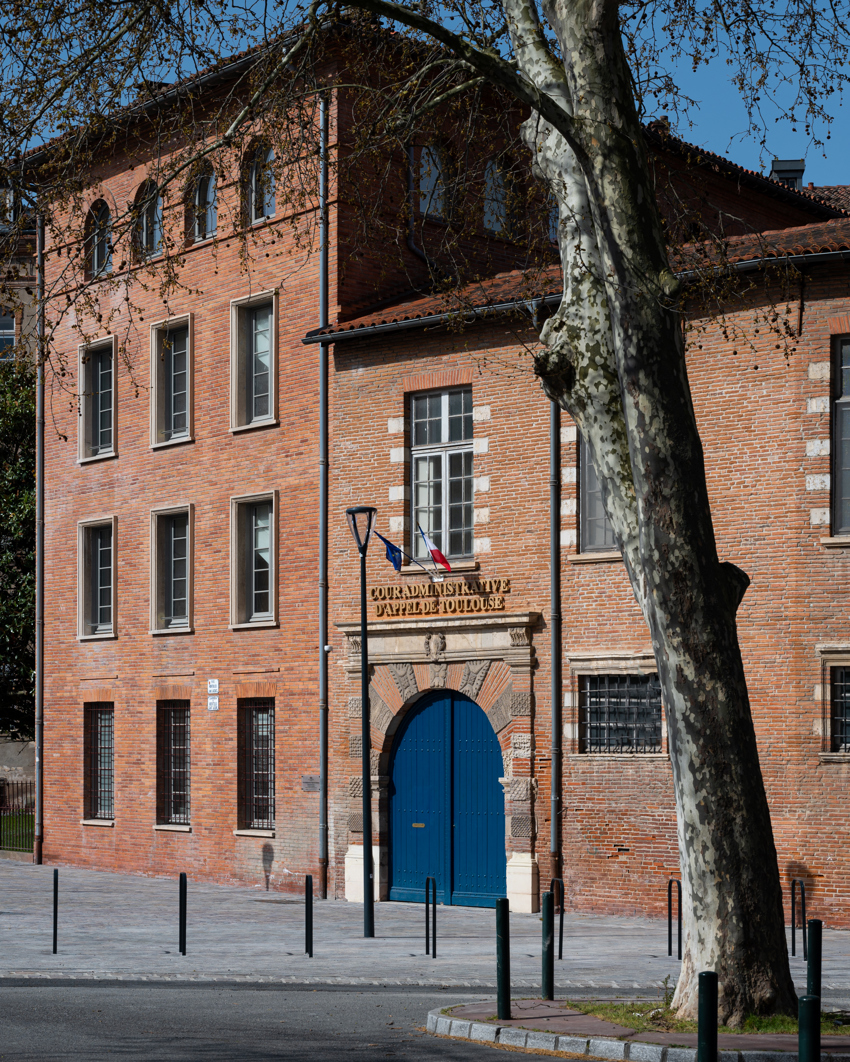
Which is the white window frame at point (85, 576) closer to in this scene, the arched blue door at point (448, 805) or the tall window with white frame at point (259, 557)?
the tall window with white frame at point (259, 557)

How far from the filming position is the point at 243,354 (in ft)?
85.8

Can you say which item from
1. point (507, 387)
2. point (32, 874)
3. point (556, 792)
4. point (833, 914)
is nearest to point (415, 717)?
point (556, 792)

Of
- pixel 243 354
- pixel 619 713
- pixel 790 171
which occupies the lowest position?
pixel 619 713

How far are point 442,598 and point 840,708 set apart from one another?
5.86 metres

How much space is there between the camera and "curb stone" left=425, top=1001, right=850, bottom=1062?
935cm

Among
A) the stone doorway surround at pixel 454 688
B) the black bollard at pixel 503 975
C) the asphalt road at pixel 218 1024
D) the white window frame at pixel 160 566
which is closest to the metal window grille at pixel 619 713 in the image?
the stone doorway surround at pixel 454 688

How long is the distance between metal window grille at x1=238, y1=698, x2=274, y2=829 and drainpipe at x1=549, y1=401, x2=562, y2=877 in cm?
592

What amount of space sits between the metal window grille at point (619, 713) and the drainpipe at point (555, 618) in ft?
1.09

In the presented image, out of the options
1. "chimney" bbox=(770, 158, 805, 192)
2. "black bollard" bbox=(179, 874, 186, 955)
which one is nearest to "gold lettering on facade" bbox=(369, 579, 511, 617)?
"black bollard" bbox=(179, 874, 186, 955)

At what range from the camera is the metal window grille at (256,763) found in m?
25.1

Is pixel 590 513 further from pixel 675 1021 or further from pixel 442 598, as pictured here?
pixel 675 1021

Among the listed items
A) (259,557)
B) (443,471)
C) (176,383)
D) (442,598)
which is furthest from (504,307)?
(176,383)

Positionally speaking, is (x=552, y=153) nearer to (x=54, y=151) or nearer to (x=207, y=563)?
(x=54, y=151)

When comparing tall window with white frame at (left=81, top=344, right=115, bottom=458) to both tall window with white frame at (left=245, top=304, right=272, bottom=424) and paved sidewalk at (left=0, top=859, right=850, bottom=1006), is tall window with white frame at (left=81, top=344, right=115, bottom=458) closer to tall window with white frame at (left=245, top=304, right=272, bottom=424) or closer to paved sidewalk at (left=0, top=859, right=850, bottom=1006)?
tall window with white frame at (left=245, top=304, right=272, bottom=424)
